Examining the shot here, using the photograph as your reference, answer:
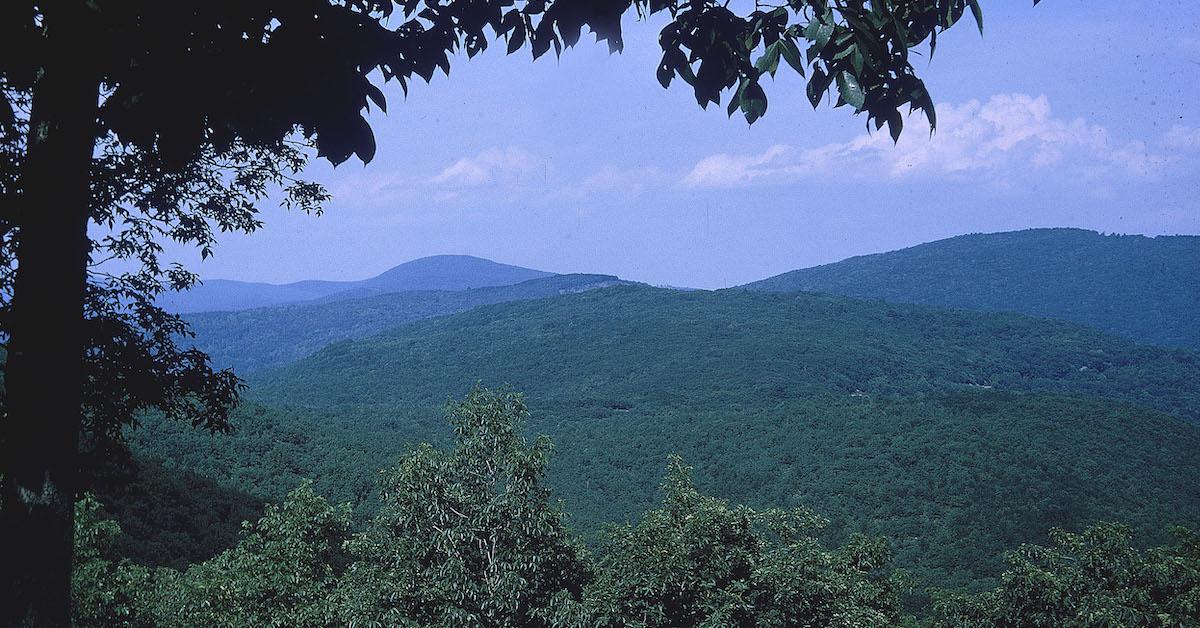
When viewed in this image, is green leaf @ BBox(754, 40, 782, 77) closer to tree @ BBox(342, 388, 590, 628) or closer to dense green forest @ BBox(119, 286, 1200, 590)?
tree @ BBox(342, 388, 590, 628)

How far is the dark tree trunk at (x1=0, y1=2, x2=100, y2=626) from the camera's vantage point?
8.63 feet

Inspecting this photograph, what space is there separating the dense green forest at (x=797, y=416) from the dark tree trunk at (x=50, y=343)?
959 inches

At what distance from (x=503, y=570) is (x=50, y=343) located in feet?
33.1

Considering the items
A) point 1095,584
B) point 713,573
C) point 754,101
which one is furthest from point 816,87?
point 1095,584

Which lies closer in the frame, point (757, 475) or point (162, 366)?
point (162, 366)

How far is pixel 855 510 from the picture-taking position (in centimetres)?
7775

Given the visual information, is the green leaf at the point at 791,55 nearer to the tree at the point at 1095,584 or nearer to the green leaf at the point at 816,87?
the green leaf at the point at 816,87

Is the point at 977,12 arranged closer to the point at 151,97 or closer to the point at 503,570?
the point at 151,97

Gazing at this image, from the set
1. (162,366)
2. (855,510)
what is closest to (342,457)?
(855,510)

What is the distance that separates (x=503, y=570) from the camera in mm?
12094

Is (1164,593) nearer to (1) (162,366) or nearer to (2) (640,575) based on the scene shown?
(2) (640,575)

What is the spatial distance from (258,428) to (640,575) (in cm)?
7523

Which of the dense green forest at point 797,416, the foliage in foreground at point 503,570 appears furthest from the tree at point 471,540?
the dense green forest at point 797,416

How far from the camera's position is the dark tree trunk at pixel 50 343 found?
8.63 ft
